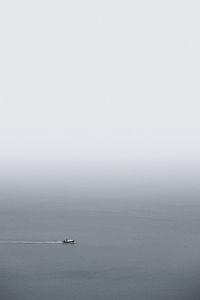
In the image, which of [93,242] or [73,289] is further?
[93,242]

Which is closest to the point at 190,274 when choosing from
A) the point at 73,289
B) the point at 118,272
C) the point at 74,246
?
the point at 118,272

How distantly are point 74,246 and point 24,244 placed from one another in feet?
55.1

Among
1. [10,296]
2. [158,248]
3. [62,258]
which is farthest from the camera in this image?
[158,248]

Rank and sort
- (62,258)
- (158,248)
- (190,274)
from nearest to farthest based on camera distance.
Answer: (190,274)
(62,258)
(158,248)

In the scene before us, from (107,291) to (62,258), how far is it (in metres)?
31.9

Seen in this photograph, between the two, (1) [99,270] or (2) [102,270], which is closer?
(1) [99,270]

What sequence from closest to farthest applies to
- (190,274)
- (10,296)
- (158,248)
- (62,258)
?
(10,296) → (190,274) → (62,258) → (158,248)

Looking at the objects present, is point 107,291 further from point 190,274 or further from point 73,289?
point 190,274

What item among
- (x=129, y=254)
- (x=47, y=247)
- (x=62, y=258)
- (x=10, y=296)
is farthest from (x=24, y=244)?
(x=10, y=296)

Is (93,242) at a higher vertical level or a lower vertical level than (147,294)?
higher

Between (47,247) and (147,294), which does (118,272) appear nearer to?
(147,294)

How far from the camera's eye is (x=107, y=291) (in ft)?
492

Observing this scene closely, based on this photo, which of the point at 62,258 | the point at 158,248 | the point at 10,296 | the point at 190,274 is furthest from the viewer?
the point at 158,248

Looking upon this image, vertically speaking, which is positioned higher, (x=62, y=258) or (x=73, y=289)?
(x=62, y=258)
